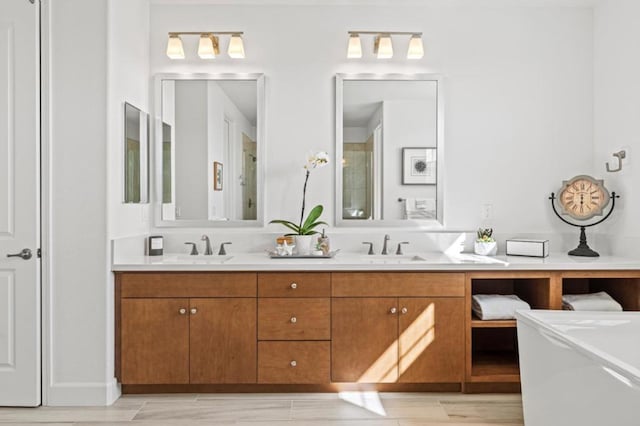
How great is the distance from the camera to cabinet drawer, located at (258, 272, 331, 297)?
291cm

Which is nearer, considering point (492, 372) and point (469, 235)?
point (492, 372)

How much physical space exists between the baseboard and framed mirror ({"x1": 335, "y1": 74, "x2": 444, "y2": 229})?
1.76 m

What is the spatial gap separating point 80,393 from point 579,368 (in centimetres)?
252

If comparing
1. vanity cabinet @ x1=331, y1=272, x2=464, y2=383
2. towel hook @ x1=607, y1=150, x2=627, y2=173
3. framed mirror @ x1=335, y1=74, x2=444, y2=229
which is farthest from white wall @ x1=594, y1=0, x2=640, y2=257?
vanity cabinet @ x1=331, y1=272, x2=464, y2=383

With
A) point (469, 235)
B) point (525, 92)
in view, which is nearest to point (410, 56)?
point (525, 92)

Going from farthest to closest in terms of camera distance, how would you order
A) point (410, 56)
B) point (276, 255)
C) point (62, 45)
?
point (410, 56), point (276, 255), point (62, 45)

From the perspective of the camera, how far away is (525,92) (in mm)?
3541

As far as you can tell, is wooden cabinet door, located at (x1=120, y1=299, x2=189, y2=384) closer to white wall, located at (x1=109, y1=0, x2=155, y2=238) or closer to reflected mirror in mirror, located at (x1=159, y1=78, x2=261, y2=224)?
white wall, located at (x1=109, y1=0, x2=155, y2=238)

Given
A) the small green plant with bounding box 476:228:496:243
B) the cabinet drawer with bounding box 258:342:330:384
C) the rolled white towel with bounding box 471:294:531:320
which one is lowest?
the cabinet drawer with bounding box 258:342:330:384

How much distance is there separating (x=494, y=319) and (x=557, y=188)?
3.91 feet

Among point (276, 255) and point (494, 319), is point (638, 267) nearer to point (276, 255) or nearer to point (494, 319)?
point (494, 319)

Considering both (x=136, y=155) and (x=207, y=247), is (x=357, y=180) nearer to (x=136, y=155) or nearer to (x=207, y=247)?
(x=207, y=247)

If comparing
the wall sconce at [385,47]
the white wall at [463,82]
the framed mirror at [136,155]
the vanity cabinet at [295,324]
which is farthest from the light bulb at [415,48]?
the framed mirror at [136,155]

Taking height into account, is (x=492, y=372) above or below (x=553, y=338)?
below
